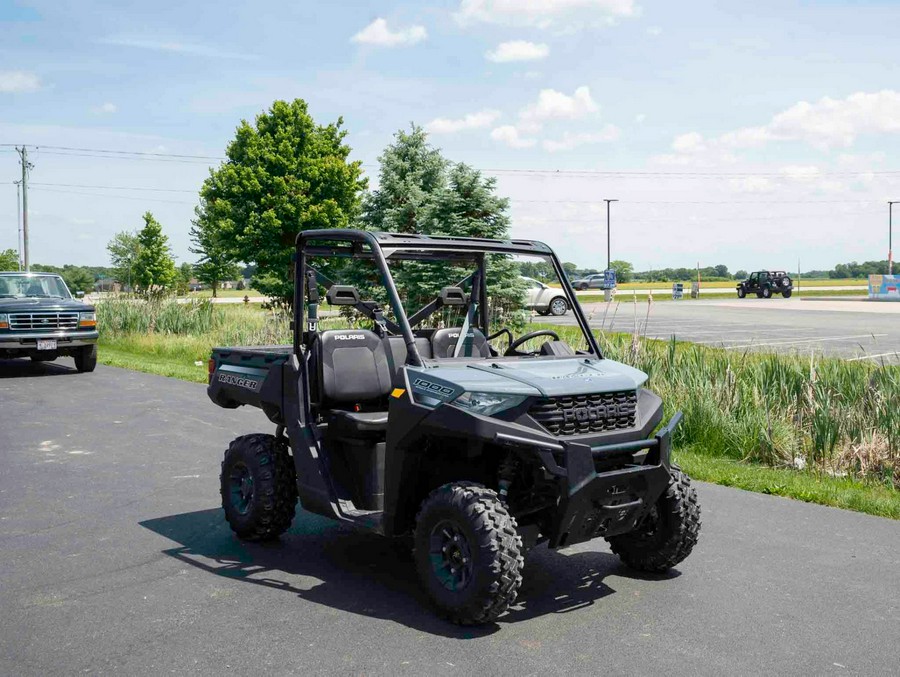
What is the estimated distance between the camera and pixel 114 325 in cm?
2600

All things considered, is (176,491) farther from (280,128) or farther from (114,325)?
(280,128)

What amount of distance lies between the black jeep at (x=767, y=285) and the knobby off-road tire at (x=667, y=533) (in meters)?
59.1

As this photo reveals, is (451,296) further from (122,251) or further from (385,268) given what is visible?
(122,251)

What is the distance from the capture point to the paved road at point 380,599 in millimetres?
4504

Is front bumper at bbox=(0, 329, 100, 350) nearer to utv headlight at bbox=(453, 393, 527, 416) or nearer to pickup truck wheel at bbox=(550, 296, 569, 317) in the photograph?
utv headlight at bbox=(453, 393, 527, 416)

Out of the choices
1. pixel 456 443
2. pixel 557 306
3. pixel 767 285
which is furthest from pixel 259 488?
pixel 767 285

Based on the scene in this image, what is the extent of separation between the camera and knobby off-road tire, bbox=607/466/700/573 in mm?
5613

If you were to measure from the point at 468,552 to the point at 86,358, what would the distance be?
593 inches

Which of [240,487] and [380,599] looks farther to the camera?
[240,487]

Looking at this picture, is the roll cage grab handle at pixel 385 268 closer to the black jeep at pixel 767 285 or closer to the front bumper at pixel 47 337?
the front bumper at pixel 47 337

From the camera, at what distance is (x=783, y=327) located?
30422 mm

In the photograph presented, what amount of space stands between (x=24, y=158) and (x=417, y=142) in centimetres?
4991

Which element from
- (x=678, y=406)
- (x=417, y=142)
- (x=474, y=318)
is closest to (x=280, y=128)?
(x=417, y=142)

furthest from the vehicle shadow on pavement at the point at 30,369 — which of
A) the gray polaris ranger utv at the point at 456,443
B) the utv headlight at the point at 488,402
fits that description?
the utv headlight at the point at 488,402
